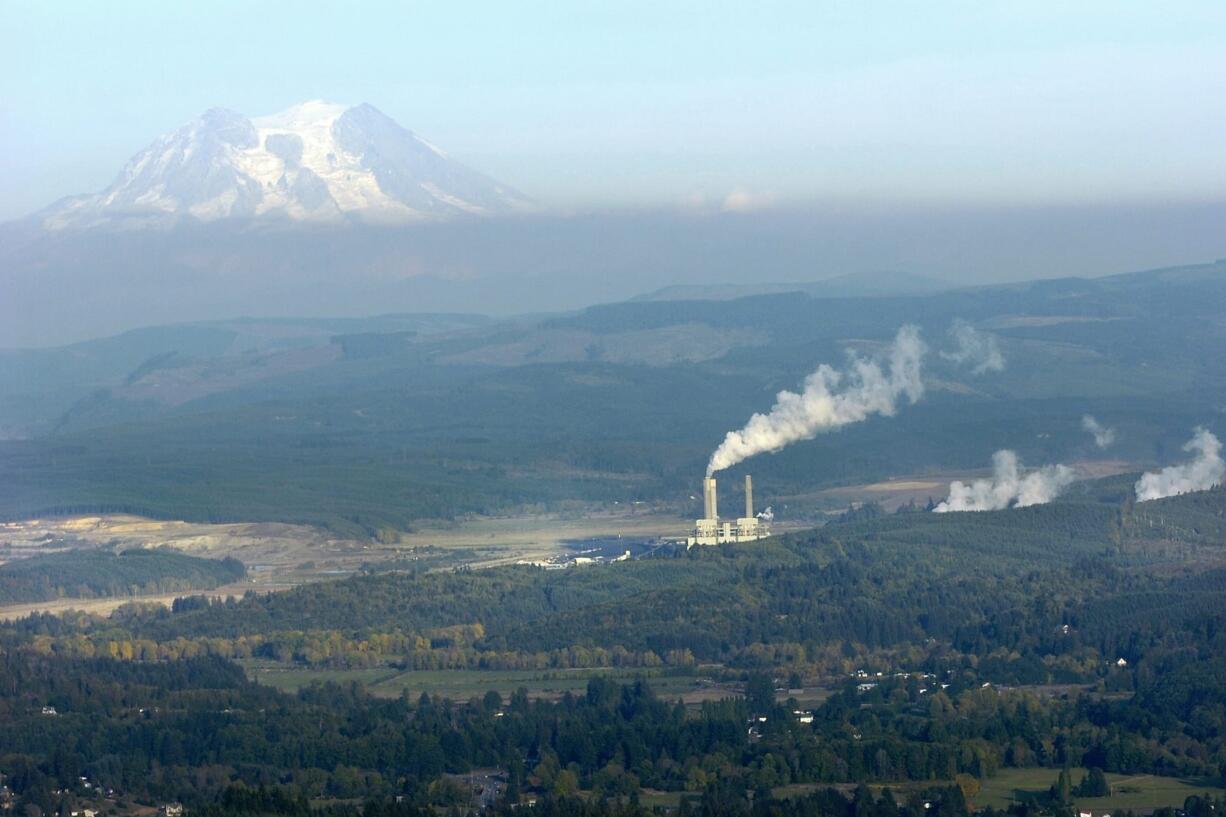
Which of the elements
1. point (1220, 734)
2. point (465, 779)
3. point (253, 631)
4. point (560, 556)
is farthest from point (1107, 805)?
point (560, 556)

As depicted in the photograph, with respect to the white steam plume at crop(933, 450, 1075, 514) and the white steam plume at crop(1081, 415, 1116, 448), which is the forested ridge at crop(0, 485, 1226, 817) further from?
the white steam plume at crop(1081, 415, 1116, 448)

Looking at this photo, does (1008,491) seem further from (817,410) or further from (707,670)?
(707,670)

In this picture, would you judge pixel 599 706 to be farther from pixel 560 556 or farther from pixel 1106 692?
pixel 560 556

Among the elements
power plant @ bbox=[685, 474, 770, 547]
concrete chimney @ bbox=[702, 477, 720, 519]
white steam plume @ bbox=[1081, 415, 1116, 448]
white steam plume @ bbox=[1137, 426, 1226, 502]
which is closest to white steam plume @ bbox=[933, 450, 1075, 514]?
white steam plume @ bbox=[1137, 426, 1226, 502]

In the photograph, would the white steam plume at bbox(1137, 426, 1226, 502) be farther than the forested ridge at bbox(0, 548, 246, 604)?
Yes

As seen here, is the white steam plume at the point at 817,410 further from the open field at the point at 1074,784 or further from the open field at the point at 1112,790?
the open field at the point at 1074,784

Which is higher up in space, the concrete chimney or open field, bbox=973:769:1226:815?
the concrete chimney

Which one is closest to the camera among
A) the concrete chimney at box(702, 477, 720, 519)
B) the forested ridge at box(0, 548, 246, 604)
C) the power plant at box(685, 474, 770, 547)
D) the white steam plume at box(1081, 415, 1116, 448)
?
the forested ridge at box(0, 548, 246, 604)
